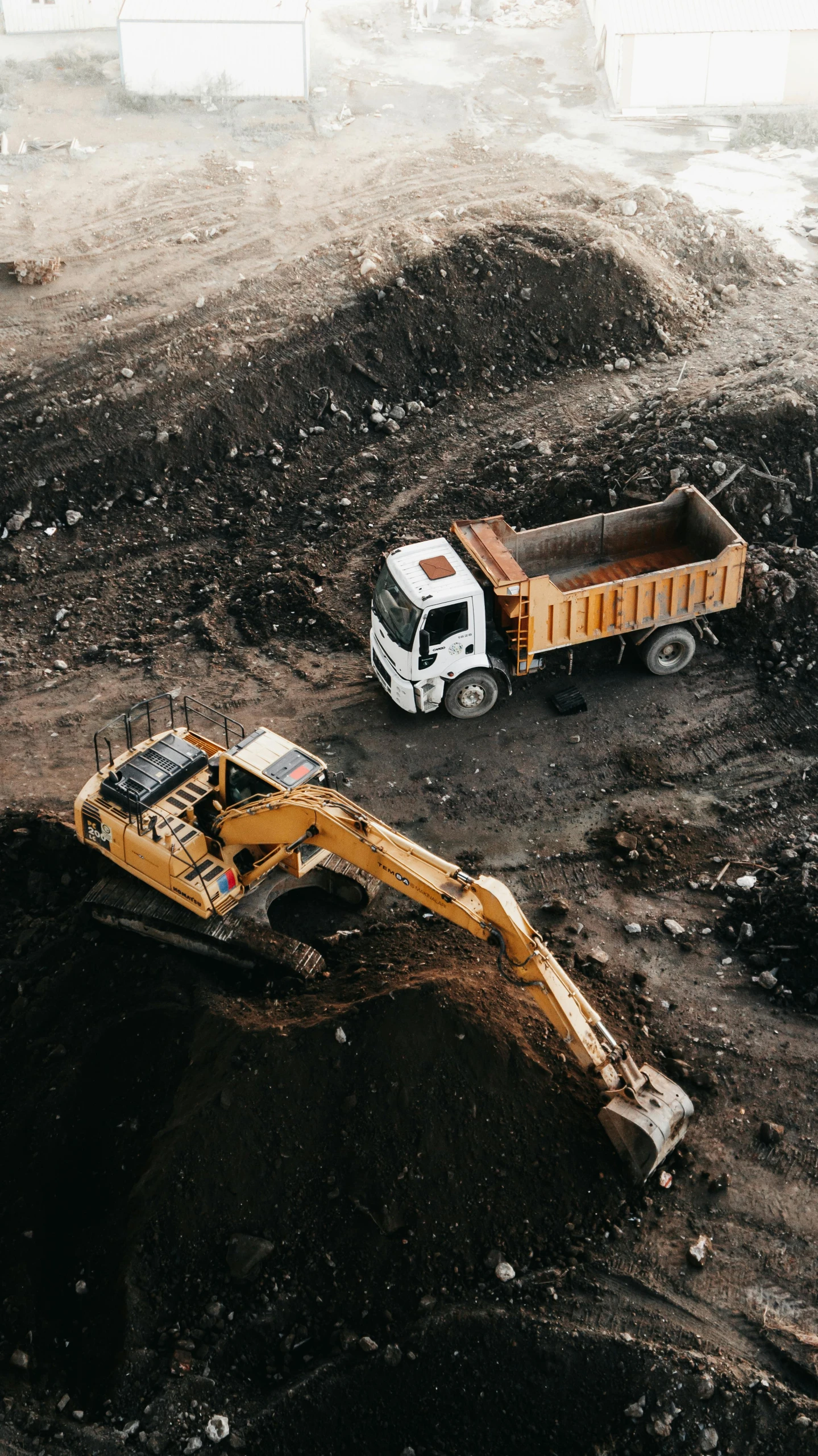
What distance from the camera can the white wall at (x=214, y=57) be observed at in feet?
96.7

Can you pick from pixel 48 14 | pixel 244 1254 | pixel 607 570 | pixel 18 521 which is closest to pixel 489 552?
pixel 607 570

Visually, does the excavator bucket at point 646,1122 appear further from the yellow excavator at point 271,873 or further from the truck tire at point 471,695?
the truck tire at point 471,695

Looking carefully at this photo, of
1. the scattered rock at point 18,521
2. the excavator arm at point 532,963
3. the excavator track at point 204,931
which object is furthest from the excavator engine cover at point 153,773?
the scattered rock at point 18,521

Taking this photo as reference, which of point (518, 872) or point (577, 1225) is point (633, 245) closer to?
point (518, 872)

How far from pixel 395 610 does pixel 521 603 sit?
60.1 inches

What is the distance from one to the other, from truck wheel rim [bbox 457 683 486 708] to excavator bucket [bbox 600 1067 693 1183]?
19.5ft

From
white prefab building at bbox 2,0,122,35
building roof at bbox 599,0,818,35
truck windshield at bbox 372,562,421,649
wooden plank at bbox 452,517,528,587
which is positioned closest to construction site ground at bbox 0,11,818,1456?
truck windshield at bbox 372,562,421,649

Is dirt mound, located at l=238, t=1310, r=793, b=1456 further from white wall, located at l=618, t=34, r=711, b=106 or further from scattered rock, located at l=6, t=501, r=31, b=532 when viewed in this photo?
white wall, located at l=618, t=34, r=711, b=106

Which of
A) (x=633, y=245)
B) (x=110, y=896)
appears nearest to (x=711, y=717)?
(x=110, y=896)

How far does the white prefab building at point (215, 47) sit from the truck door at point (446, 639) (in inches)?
827

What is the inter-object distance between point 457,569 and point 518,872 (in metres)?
3.72

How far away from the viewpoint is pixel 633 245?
76.2 feet

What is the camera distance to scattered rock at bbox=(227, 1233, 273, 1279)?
1003 cm

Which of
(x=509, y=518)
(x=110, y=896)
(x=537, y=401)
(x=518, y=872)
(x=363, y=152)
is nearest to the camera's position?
(x=110, y=896)
